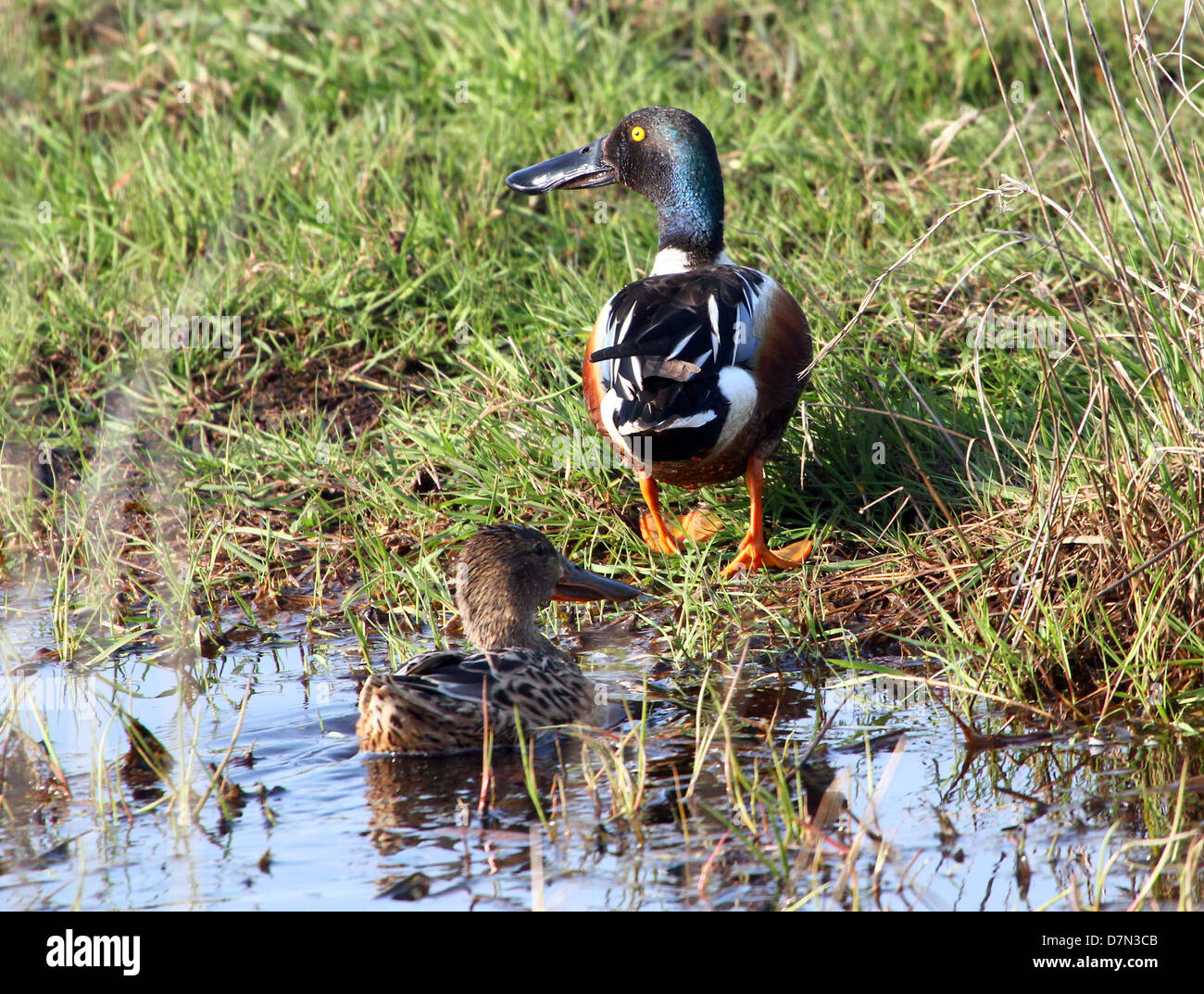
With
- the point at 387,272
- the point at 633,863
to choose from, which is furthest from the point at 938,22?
the point at 633,863

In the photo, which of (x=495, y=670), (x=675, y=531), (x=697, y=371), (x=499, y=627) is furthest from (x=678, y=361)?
(x=495, y=670)

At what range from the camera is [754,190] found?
6.28m

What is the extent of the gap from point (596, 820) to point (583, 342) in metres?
2.81

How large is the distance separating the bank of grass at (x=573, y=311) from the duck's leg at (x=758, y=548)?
9cm

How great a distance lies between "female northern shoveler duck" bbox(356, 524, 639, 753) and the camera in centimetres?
339

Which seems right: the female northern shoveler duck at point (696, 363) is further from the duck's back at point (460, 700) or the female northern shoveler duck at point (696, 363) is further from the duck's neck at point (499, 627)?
the duck's back at point (460, 700)

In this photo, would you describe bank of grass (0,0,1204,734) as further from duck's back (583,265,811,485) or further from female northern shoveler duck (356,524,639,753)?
female northern shoveler duck (356,524,639,753)

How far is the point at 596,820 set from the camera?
299cm

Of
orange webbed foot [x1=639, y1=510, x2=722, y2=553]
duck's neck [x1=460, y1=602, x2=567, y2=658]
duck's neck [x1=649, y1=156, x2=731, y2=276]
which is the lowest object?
duck's neck [x1=460, y1=602, x2=567, y2=658]

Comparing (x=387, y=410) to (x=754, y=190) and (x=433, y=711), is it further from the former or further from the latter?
(x=433, y=711)

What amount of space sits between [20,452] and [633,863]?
3616 millimetres

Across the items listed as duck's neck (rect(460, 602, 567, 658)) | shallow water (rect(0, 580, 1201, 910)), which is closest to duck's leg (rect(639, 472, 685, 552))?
duck's neck (rect(460, 602, 567, 658))

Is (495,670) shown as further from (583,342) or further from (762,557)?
(583,342)

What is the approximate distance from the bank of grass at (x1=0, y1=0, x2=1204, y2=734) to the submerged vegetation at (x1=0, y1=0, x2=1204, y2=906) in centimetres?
2
